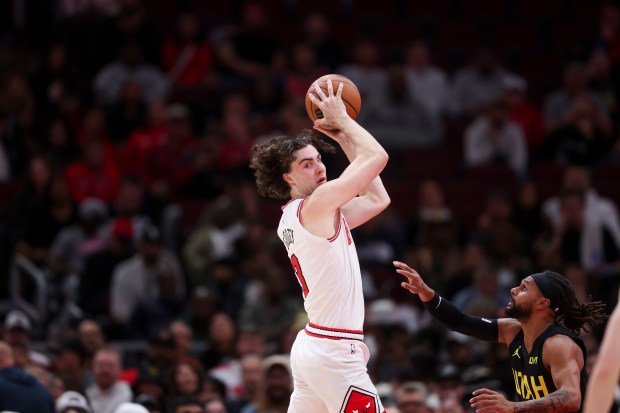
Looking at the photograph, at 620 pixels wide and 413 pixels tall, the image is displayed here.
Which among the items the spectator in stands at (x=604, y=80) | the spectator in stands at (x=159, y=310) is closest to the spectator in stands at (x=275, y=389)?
the spectator in stands at (x=159, y=310)

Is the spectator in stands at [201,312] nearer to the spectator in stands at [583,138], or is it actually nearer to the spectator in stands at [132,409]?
the spectator in stands at [132,409]

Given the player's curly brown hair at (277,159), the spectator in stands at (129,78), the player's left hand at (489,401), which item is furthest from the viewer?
the spectator in stands at (129,78)

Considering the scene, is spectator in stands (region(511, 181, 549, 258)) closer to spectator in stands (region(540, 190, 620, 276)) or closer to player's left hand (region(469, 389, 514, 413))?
spectator in stands (region(540, 190, 620, 276))

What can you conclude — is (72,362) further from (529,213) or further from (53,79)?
(53,79)

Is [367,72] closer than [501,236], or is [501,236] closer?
[501,236]

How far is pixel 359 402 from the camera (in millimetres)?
6281

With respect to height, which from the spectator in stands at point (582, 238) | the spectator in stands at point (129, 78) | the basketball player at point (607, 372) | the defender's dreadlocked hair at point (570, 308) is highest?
the spectator in stands at point (129, 78)

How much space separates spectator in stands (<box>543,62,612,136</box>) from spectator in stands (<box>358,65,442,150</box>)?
189 cm

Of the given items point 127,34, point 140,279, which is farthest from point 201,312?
point 127,34

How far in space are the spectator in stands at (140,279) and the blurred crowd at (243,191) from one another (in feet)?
0.08

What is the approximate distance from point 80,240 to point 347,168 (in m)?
8.36

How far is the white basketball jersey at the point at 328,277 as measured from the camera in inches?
254

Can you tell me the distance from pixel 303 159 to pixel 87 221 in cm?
805

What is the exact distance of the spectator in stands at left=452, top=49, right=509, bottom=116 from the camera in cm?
1684
